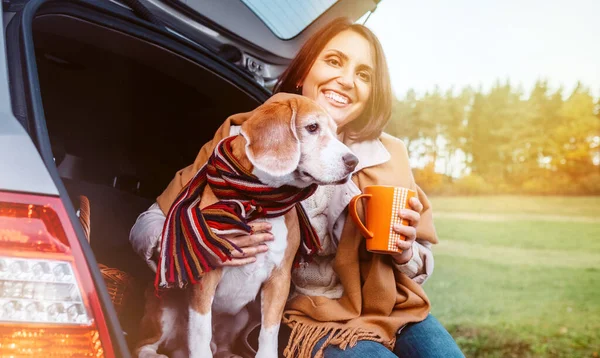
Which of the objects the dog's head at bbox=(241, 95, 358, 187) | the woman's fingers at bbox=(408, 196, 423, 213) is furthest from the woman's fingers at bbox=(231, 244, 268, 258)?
the woman's fingers at bbox=(408, 196, 423, 213)

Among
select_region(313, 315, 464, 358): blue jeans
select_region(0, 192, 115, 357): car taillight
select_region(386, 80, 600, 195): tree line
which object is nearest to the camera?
select_region(0, 192, 115, 357): car taillight

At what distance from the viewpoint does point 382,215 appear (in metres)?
1.12

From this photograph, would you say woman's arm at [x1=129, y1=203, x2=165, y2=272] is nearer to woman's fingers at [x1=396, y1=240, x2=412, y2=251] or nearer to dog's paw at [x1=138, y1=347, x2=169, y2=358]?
dog's paw at [x1=138, y1=347, x2=169, y2=358]

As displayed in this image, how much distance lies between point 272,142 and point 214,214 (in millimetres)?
181

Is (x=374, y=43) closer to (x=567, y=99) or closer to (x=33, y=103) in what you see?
(x=33, y=103)

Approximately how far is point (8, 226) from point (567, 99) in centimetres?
389

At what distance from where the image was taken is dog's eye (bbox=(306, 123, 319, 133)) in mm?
1056

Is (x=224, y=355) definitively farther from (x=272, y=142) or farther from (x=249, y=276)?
(x=272, y=142)

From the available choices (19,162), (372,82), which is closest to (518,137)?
(372,82)

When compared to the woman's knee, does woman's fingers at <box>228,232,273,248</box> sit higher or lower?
higher

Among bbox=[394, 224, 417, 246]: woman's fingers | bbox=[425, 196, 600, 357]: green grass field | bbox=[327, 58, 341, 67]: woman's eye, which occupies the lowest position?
bbox=[425, 196, 600, 357]: green grass field

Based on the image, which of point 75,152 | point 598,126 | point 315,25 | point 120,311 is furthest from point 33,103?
point 598,126

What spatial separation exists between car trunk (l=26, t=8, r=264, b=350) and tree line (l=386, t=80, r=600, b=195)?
6.62 ft

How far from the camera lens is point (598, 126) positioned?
3.48 meters
